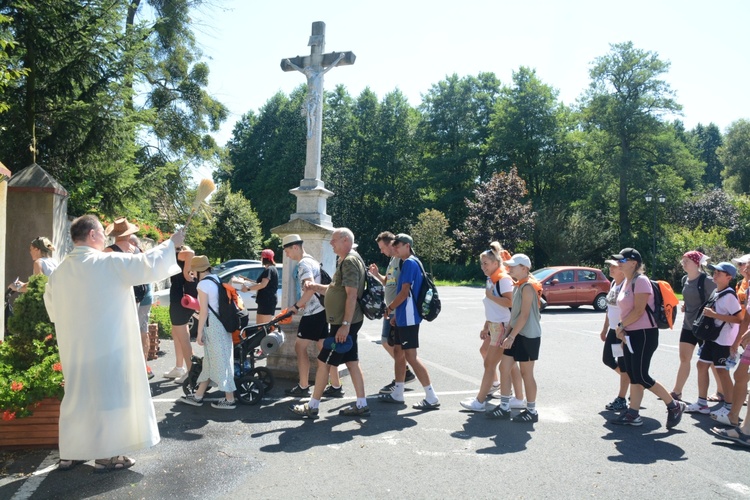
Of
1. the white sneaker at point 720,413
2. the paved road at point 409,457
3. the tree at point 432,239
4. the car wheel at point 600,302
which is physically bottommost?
the paved road at point 409,457

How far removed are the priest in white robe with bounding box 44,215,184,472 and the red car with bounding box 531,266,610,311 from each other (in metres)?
15.7

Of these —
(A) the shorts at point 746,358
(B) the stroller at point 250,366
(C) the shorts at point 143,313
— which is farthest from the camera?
(C) the shorts at point 143,313

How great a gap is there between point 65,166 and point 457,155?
141 feet

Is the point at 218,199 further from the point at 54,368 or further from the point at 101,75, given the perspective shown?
the point at 54,368

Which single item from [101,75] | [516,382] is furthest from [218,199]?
[516,382]

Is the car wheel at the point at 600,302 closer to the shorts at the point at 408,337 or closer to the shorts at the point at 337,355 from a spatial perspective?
Result: the shorts at the point at 408,337

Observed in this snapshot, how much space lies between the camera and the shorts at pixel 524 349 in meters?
5.93

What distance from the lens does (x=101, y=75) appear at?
44.2 ft

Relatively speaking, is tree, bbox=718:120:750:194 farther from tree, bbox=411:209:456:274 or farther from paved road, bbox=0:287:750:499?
paved road, bbox=0:287:750:499

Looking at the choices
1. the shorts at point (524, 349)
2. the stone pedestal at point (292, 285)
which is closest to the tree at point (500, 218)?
the stone pedestal at point (292, 285)

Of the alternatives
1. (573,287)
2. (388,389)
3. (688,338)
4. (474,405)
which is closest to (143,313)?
(388,389)

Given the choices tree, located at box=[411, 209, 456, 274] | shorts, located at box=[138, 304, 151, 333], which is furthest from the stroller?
tree, located at box=[411, 209, 456, 274]

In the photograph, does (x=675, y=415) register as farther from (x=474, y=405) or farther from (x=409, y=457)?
(x=409, y=457)

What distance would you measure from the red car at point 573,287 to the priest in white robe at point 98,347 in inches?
619
